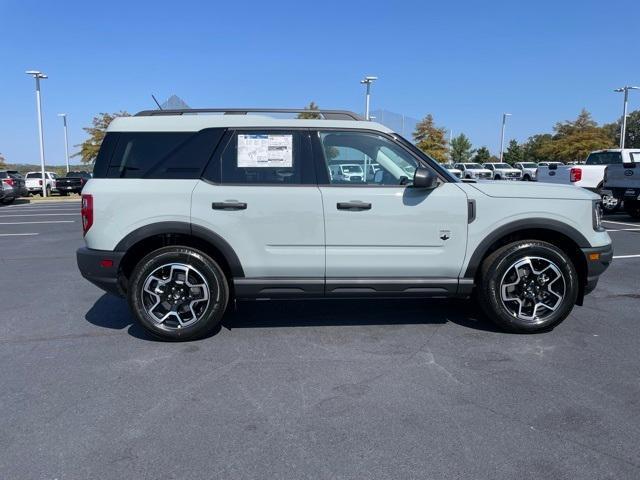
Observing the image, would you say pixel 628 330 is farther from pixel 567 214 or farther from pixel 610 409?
pixel 610 409

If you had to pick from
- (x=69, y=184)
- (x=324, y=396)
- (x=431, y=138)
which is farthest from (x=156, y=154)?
(x=431, y=138)

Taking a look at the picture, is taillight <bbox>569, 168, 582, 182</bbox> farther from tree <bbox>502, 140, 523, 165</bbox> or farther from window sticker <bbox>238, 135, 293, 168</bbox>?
tree <bbox>502, 140, 523, 165</bbox>

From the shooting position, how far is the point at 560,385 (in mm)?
3537

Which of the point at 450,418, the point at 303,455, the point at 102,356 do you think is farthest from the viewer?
the point at 102,356

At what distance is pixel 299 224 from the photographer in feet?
14.1

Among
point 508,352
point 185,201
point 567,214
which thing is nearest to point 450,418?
point 508,352

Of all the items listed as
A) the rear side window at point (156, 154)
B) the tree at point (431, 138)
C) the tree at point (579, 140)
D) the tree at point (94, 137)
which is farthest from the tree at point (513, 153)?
the rear side window at point (156, 154)

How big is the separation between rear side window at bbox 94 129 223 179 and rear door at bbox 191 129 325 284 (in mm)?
126

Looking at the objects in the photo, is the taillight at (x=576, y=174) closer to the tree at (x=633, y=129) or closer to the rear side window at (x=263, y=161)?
the rear side window at (x=263, y=161)

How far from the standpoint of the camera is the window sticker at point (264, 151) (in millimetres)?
4383

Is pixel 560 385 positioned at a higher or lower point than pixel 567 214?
lower

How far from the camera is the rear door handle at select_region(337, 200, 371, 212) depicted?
428 cm

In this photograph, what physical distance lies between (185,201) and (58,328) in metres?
1.90

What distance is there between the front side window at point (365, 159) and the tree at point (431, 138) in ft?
142
